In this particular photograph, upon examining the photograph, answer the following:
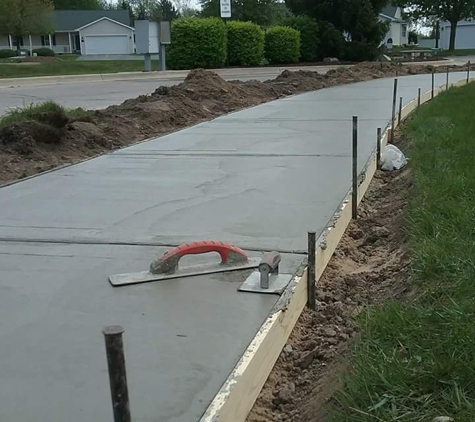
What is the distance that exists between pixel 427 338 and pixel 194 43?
84.3 feet

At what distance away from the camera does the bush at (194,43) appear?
27281 millimetres

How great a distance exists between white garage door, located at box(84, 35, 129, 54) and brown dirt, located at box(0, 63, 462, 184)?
54078mm

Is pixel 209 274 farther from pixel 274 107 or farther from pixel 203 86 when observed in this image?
pixel 203 86

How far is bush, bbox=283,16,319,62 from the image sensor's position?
106ft

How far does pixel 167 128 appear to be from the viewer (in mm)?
10500

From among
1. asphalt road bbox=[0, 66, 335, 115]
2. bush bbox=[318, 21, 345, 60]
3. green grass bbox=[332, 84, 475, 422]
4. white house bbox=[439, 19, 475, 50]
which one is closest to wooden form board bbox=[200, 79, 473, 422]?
green grass bbox=[332, 84, 475, 422]

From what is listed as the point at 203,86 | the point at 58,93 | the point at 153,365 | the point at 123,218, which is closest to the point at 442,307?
the point at 153,365

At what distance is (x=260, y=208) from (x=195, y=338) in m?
2.33

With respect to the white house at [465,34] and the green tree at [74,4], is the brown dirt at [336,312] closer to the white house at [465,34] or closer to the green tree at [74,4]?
the white house at [465,34]

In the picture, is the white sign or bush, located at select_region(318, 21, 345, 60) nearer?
the white sign

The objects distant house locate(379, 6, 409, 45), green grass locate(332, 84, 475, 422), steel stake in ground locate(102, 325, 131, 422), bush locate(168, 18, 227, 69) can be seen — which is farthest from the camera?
distant house locate(379, 6, 409, 45)

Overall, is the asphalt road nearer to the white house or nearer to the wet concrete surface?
the wet concrete surface

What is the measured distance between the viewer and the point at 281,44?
1219 inches

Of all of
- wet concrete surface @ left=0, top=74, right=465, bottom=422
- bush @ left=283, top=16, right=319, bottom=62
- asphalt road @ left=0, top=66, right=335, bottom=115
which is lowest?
asphalt road @ left=0, top=66, right=335, bottom=115
